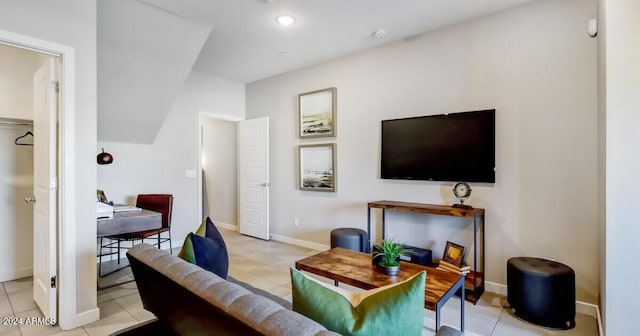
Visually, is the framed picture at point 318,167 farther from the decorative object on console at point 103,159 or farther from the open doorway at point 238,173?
the decorative object on console at point 103,159

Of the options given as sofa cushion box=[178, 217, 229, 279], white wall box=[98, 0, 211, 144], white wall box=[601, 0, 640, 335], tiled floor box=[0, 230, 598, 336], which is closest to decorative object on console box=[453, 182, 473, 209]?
tiled floor box=[0, 230, 598, 336]

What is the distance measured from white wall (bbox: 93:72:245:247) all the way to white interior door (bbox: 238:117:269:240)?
23.2 inches

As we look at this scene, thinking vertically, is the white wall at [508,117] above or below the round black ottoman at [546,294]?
above

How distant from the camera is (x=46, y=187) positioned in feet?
7.78

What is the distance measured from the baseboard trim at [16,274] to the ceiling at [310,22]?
3078 mm

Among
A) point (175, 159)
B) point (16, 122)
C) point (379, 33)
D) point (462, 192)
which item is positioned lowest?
point (462, 192)

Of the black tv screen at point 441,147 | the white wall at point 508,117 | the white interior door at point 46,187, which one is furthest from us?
the black tv screen at point 441,147

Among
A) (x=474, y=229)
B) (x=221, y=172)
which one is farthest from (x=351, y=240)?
(x=221, y=172)

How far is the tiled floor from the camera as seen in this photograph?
90.4 inches

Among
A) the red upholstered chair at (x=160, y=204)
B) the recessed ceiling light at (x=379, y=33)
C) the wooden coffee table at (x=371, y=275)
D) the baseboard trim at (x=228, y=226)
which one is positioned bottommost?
the baseboard trim at (x=228, y=226)

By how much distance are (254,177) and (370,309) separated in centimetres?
450

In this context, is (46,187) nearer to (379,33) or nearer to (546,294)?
(379,33)

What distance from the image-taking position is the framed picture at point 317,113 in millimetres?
4332

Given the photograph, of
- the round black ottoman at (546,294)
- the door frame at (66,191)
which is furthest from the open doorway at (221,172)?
the round black ottoman at (546,294)
